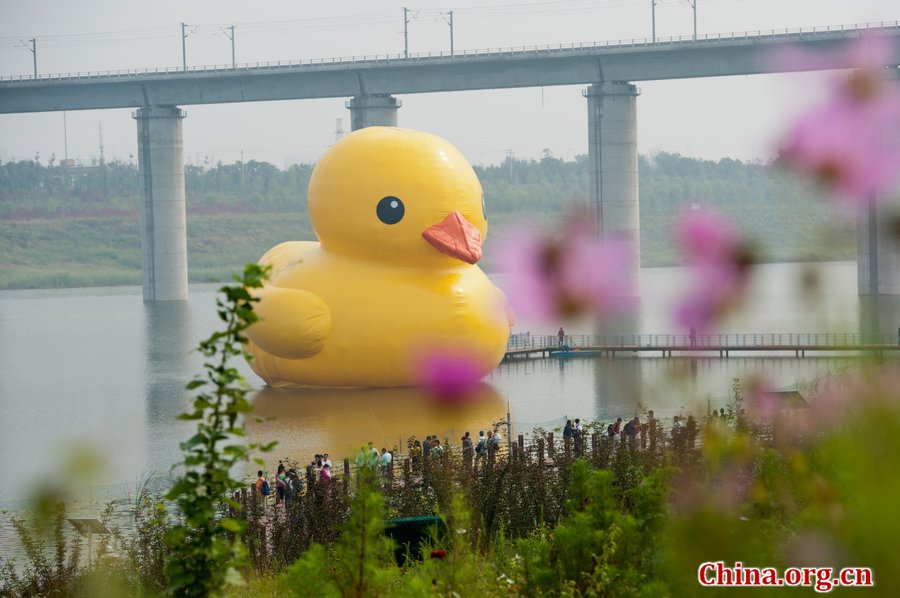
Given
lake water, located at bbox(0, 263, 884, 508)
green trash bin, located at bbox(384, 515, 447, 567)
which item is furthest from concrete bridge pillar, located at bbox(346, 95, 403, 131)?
green trash bin, located at bbox(384, 515, 447, 567)

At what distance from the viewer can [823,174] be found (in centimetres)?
188

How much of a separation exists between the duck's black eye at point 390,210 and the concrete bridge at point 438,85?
98.4 ft

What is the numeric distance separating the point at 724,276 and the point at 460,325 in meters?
20.9

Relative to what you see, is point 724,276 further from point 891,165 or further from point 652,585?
point 652,585

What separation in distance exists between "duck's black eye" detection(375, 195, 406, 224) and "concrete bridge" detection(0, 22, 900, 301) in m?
30.0

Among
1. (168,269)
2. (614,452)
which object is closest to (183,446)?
(614,452)

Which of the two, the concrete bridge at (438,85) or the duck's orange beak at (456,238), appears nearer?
the duck's orange beak at (456,238)

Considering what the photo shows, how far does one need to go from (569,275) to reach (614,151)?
186 ft

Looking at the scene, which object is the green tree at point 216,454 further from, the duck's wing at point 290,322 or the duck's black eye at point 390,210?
the duck's black eye at point 390,210

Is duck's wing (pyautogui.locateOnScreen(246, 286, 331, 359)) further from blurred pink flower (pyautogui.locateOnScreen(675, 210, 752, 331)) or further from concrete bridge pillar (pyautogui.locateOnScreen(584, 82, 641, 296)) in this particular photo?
concrete bridge pillar (pyautogui.locateOnScreen(584, 82, 641, 296))

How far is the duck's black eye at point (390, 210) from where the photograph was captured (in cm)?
2291

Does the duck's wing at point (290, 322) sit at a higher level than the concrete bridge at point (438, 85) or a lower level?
lower

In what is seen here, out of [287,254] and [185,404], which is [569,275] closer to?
[287,254]

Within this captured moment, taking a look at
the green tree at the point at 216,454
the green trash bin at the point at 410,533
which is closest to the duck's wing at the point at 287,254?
the green trash bin at the point at 410,533
